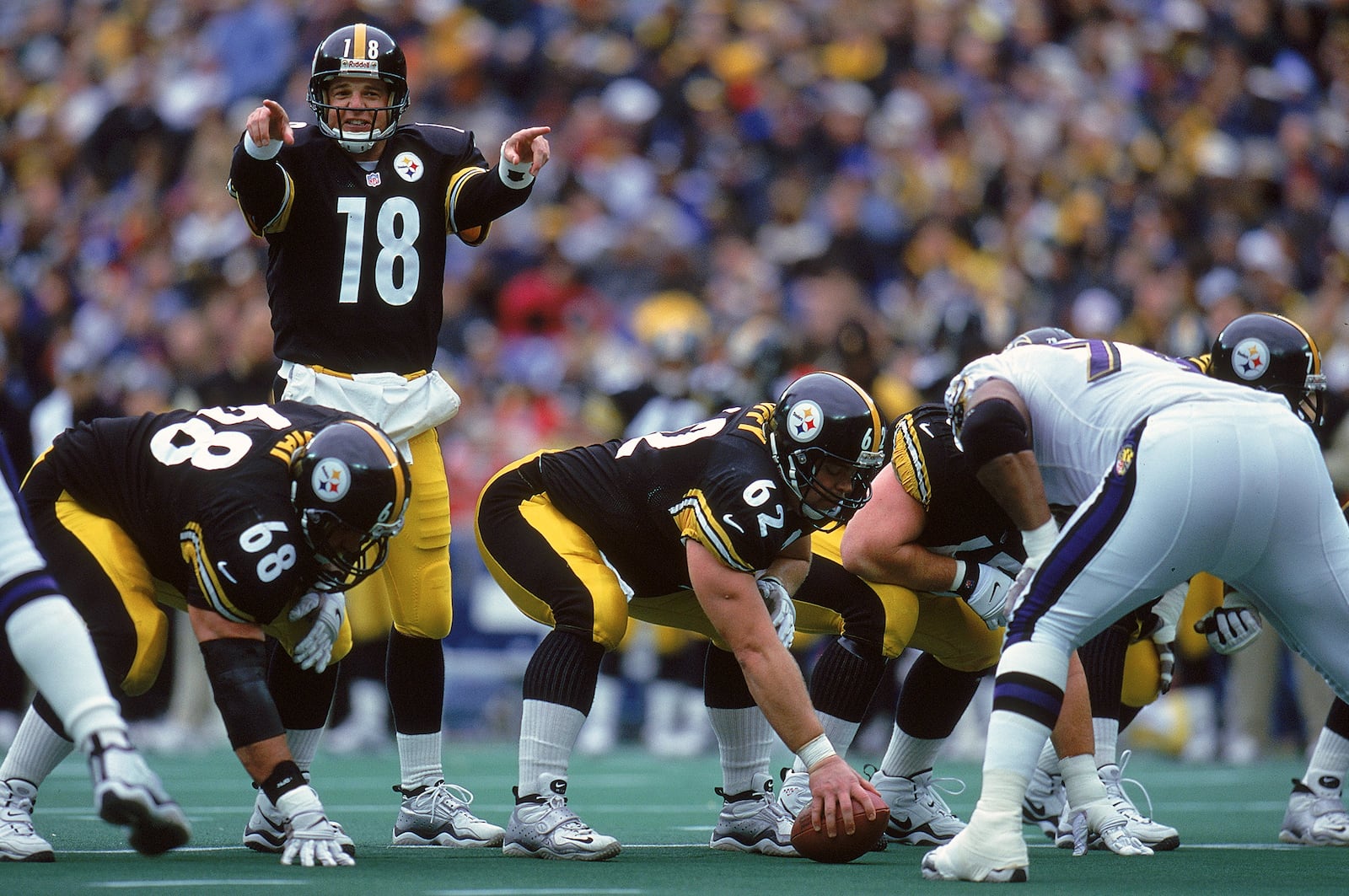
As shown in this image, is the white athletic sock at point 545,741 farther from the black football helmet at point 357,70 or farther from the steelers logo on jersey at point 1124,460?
the black football helmet at point 357,70

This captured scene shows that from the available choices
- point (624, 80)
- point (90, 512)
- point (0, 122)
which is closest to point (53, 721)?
point (90, 512)

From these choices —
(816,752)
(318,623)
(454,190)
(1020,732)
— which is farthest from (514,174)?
(1020,732)

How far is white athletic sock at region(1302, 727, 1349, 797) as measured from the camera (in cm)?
577

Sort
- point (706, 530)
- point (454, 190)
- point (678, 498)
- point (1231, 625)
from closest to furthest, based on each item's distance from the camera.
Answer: point (706, 530) → point (678, 498) → point (1231, 625) → point (454, 190)

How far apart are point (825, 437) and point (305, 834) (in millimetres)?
1735

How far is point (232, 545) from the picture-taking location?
172 inches

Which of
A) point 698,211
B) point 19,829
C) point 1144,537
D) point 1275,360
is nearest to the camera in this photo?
point 1144,537

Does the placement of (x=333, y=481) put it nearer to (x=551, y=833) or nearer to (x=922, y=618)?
(x=551, y=833)

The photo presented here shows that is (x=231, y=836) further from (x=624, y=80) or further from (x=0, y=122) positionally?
(x=0, y=122)

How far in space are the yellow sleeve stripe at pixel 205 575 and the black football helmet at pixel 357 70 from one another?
1.66 m

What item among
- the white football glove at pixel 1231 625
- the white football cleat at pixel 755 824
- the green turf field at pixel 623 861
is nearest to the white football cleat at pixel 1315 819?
the green turf field at pixel 623 861

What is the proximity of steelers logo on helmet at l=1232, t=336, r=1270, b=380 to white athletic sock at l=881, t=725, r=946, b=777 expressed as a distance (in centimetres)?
154

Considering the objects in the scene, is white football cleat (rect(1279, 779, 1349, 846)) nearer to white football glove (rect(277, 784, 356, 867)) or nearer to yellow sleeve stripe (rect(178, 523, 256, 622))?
white football glove (rect(277, 784, 356, 867))

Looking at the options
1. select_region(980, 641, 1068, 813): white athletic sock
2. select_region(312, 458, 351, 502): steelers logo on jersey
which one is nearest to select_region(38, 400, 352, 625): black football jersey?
select_region(312, 458, 351, 502): steelers logo on jersey
